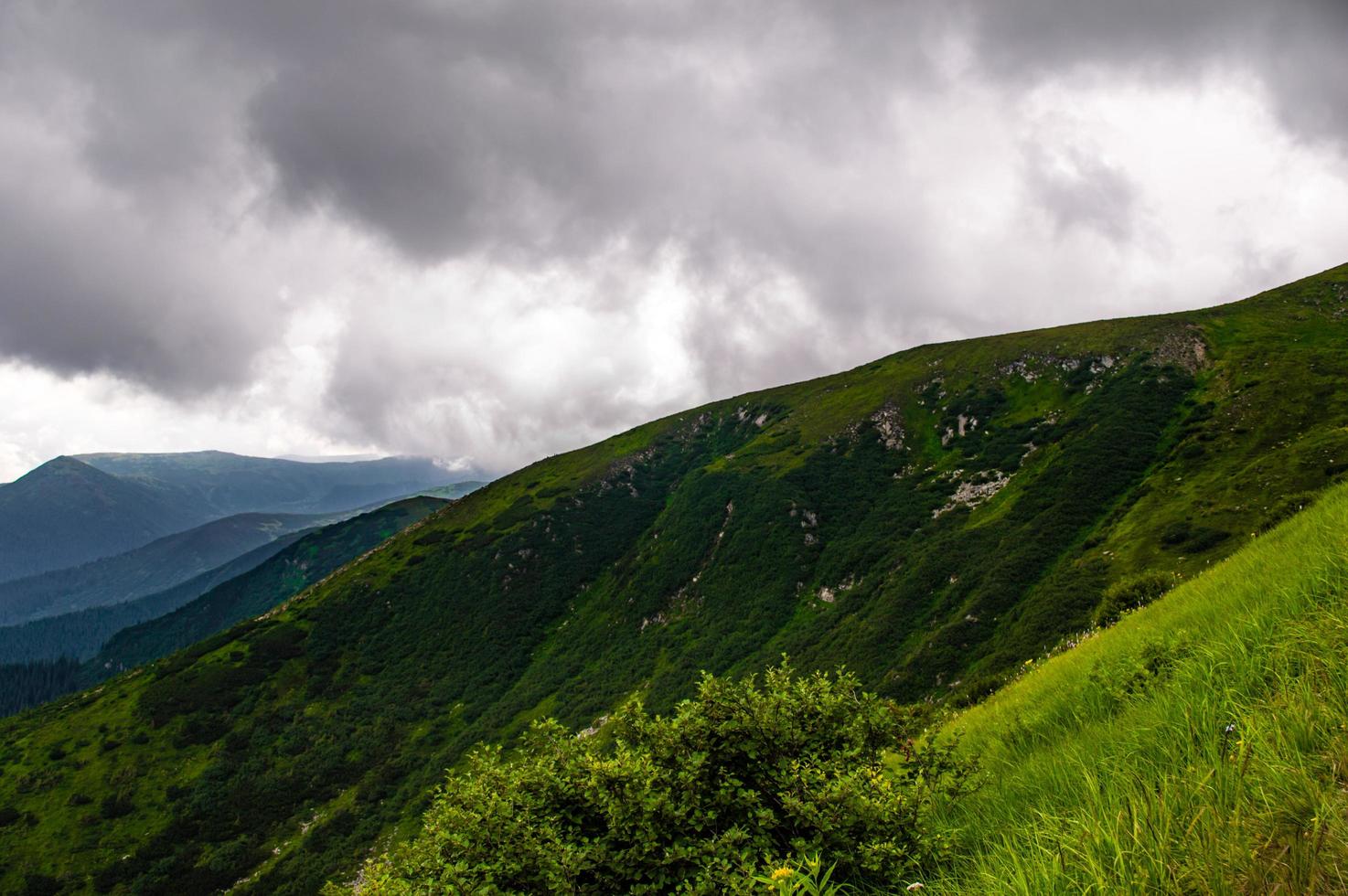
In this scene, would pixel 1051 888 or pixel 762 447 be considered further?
pixel 762 447

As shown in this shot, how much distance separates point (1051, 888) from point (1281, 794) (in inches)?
54.4

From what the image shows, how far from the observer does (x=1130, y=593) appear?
72.6ft

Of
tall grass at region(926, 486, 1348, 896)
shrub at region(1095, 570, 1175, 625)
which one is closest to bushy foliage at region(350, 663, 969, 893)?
tall grass at region(926, 486, 1348, 896)

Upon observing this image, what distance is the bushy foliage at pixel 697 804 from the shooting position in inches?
209

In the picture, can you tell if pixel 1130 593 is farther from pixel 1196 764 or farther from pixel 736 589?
pixel 736 589

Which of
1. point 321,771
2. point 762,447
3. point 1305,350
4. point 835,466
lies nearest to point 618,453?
point 762,447

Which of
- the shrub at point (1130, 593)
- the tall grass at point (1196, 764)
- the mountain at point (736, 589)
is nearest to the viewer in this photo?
the tall grass at point (1196, 764)

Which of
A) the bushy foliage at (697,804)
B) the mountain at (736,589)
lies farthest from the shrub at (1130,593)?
the bushy foliage at (697,804)

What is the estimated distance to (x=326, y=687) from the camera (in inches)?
4190

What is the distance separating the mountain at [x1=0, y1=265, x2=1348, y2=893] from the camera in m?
58.4

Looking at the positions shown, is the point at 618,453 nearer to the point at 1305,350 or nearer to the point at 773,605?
the point at 773,605

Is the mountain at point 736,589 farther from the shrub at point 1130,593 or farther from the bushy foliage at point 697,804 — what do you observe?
the bushy foliage at point 697,804

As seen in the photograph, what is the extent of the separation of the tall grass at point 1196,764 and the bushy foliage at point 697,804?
777 millimetres

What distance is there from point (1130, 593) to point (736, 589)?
2948 inches
